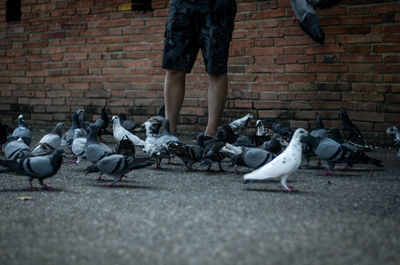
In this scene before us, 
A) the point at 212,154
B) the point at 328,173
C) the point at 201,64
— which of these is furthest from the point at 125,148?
the point at 201,64

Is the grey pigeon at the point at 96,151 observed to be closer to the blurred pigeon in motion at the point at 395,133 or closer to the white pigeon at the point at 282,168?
the white pigeon at the point at 282,168

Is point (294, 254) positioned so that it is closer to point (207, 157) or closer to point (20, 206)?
point (20, 206)

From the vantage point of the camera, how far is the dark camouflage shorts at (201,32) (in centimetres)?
516

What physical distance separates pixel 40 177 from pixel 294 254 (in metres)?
2.17

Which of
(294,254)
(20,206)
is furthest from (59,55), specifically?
(294,254)

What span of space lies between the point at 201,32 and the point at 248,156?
69.2 inches

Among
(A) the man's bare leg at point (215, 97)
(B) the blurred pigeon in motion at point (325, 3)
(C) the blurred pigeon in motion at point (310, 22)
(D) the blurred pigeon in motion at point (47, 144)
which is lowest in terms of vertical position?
(D) the blurred pigeon in motion at point (47, 144)

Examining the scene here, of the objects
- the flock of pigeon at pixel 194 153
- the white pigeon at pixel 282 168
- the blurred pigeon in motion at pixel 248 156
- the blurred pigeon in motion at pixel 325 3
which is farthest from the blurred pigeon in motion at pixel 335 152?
the blurred pigeon in motion at pixel 325 3

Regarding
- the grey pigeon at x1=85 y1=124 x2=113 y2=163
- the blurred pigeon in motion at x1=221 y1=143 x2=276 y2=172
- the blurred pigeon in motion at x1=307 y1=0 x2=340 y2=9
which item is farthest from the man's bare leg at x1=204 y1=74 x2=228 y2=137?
the blurred pigeon in motion at x1=307 y1=0 x2=340 y2=9

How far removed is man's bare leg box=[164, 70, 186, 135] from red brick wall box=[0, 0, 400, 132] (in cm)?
240

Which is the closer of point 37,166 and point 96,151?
point 37,166

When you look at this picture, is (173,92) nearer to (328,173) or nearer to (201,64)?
(328,173)

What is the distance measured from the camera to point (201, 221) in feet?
8.55

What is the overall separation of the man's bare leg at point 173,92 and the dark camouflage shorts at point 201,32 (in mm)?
130
